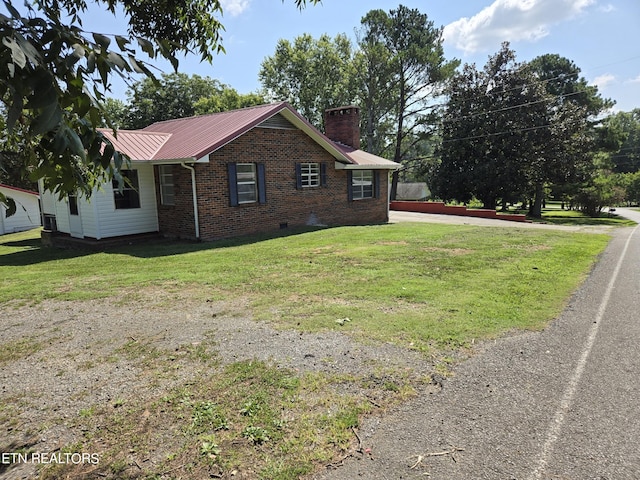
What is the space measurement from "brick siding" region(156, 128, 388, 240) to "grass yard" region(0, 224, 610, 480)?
6.42ft

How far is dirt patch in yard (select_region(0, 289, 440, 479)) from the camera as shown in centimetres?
283

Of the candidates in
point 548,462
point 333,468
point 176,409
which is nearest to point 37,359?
point 176,409

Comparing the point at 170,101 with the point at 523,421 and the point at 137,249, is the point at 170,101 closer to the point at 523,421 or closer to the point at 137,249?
the point at 137,249

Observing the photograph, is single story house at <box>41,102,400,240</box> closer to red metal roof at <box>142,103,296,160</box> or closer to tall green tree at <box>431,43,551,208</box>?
red metal roof at <box>142,103,296,160</box>

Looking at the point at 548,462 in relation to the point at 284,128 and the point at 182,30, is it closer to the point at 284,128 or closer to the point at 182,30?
the point at 182,30

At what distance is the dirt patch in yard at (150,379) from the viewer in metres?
2.83

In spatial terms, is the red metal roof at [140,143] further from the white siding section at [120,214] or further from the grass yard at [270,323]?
the grass yard at [270,323]

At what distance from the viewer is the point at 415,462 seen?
2.78m

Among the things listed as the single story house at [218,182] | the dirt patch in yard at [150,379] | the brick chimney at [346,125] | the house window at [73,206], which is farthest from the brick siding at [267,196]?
the dirt patch in yard at [150,379]

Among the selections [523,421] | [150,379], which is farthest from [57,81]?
[523,421]

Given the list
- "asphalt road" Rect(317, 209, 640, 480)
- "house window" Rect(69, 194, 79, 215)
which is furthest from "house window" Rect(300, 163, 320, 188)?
"asphalt road" Rect(317, 209, 640, 480)

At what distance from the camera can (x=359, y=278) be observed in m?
7.87

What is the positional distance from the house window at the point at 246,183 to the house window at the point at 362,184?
5401 mm

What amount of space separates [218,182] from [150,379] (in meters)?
10.2
